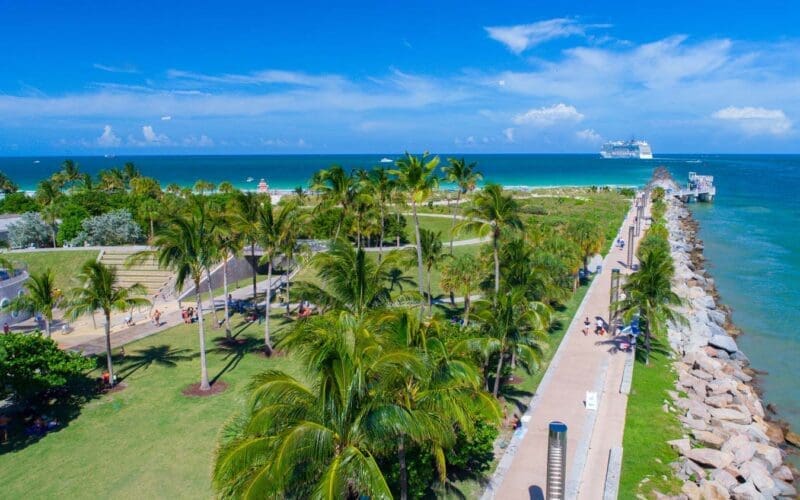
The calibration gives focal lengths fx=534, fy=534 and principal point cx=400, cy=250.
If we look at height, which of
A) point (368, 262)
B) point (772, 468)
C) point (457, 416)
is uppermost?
point (368, 262)

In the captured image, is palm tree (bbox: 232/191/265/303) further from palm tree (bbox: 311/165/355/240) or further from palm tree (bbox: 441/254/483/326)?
palm tree (bbox: 441/254/483/326)

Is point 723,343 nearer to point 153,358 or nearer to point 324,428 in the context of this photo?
point 324,428

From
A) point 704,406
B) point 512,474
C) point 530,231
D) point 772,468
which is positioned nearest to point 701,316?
point 530,231

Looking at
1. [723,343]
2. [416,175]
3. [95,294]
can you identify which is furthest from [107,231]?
[723,343]

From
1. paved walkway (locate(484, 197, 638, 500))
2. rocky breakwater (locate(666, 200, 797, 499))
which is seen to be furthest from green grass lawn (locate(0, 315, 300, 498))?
rocky breakwater (locate(666, 200, 797, 499))

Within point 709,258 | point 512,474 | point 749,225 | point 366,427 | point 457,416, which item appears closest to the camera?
point 366,427

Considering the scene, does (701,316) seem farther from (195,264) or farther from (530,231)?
(195,264)
